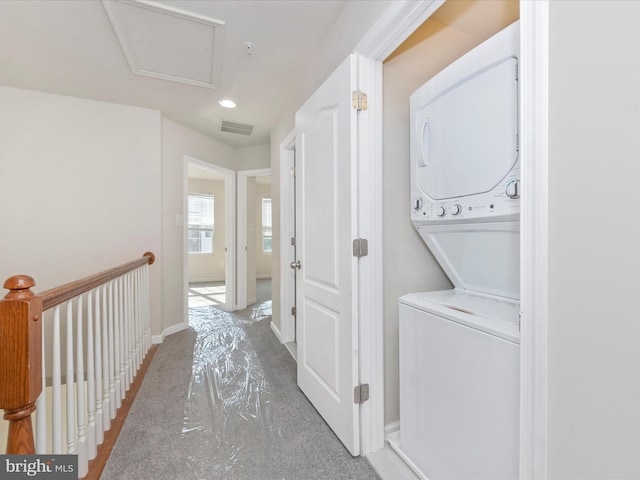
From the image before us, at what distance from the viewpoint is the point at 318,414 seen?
1817 mm

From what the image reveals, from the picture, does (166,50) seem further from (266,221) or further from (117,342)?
(266,221)

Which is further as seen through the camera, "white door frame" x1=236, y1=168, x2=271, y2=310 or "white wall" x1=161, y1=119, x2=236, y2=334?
"white door frame" x1=236, y1=168, x2=271, y2=310

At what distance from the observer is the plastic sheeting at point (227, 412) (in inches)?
57.1

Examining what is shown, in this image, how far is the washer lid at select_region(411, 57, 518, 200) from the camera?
3.31ft

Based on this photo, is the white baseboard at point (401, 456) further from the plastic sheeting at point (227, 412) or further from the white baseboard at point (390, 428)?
the plastic sheeting at point (227, 412)

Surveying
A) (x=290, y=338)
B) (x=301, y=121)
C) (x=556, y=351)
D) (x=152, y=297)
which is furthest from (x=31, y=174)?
(x=556, y=351)

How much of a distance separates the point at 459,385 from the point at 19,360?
1.42m

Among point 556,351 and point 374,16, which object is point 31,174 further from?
point 556,351

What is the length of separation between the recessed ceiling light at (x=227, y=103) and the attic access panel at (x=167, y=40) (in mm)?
359

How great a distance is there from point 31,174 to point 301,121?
2.63 meters

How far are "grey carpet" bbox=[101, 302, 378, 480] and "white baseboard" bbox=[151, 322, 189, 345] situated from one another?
0.39 metres

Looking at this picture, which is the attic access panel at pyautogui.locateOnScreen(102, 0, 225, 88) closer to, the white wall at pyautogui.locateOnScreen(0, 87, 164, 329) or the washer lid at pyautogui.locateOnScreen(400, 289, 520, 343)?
the white wall at pyautogui.locateOnScreen(0, 87, 164, 329)

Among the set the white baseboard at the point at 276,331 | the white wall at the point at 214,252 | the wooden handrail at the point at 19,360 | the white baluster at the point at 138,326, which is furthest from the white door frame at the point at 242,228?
the wooden handrail at the point at 19,360

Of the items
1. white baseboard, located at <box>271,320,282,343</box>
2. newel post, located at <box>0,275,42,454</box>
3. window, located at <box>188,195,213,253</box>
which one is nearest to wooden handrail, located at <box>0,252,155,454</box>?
newel post, located at <box>0,275,42,454</box>
